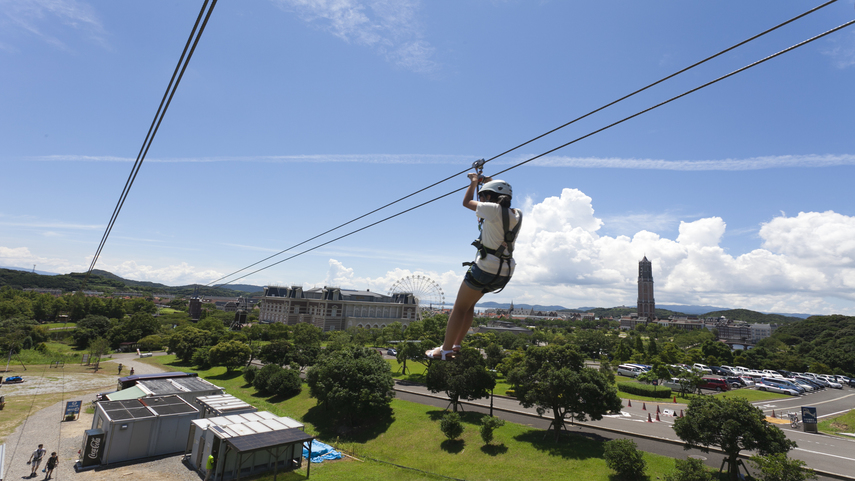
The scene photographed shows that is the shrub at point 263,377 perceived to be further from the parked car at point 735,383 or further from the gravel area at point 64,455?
the parked car at point 735,383

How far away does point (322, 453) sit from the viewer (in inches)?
1377

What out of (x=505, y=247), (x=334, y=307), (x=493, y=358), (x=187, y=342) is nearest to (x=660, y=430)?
(x=493, y=358)

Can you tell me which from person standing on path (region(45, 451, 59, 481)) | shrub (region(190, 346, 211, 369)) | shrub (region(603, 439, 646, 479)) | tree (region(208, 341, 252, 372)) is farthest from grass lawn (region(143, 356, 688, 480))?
shrub (region(190, 346, 211, 369))

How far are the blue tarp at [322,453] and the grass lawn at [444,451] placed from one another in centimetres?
119

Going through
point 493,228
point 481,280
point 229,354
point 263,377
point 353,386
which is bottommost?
point 263,377

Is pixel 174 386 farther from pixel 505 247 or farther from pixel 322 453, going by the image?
pixel 505 247

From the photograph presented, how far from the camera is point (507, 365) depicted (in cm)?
5691

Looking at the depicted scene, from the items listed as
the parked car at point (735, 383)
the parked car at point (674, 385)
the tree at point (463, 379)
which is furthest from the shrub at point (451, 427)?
the parked car at point (735, 383)

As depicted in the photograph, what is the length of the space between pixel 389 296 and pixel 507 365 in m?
113

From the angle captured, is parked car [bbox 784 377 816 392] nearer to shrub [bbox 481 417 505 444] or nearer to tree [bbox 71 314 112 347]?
shrub [bbox 481 417 505 444]

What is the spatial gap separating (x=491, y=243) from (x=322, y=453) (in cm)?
3659

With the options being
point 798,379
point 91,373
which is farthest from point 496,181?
point 798,379

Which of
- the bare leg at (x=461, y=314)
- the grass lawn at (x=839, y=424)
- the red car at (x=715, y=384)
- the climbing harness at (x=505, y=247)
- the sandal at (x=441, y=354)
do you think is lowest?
the grass lawn at (x=839, y=424)

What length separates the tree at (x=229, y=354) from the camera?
6506 centimetres
